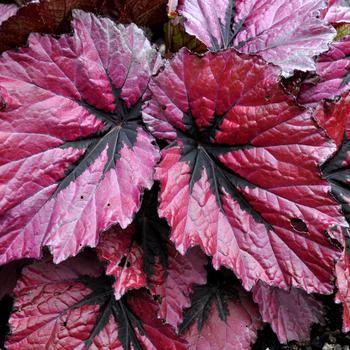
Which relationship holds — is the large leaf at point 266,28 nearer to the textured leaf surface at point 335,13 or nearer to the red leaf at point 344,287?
the textured leaf surface at point 335,13

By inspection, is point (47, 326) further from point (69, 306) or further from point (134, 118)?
point (134, 118)

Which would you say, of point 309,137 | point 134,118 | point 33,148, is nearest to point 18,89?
point 33,148

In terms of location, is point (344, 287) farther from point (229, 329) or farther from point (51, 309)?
point (51, 309)

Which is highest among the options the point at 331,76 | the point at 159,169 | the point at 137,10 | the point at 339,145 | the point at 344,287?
the point at 137,10

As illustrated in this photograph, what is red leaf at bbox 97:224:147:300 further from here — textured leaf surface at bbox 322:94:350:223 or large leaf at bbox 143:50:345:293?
textured leaf surface at bbox 322:94:350:223

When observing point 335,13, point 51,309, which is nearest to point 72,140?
point 51,309

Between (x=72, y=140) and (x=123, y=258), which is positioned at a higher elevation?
(x=72, y=140)

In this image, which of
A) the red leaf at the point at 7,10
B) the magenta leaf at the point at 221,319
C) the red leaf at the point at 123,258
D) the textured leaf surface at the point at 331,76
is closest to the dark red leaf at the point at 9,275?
the red leaf at the point at 123,258
